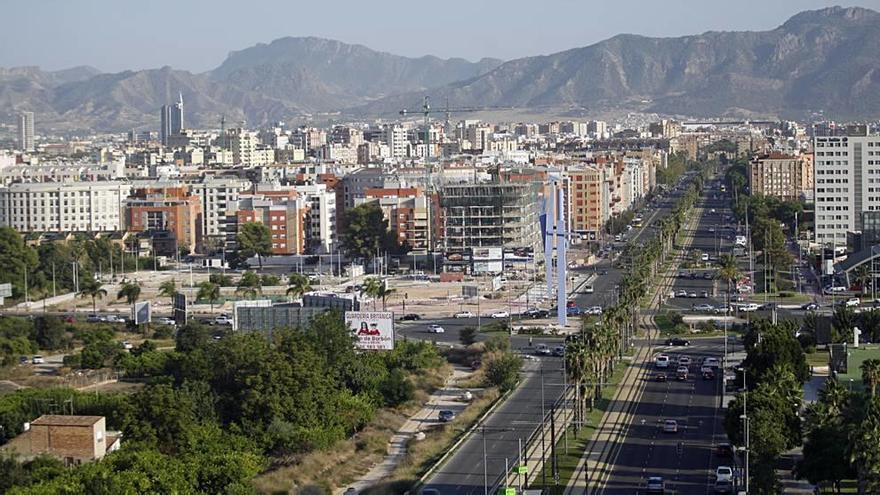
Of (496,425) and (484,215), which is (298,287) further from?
(496,425)

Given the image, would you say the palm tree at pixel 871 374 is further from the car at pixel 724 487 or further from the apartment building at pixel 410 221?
the apartment building at pixel 410 221

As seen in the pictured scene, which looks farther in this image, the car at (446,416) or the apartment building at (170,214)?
the apartment building at (170,214)

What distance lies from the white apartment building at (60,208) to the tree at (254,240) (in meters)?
10.9

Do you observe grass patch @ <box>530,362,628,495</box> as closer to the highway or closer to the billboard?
the highway

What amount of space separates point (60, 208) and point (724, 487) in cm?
5615

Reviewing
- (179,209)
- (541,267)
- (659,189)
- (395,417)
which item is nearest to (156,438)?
(395,417)

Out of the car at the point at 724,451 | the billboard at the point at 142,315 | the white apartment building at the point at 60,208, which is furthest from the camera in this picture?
the white apartment building at the point at 60,208

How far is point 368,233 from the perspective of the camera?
65688 mm

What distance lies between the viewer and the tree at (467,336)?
139 feet

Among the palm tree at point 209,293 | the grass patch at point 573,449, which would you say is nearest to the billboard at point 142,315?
the palm tree at point 209,293

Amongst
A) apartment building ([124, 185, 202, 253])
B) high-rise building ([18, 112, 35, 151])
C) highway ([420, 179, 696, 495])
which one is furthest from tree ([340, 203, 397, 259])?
high-rise building ([18, 112, 35, 151])

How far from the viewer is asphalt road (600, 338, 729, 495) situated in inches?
993

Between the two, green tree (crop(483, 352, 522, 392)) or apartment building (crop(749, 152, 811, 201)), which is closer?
green tree (crop(483, 352, 522, 392))

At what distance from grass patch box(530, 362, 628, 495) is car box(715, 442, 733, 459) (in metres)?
2.36
